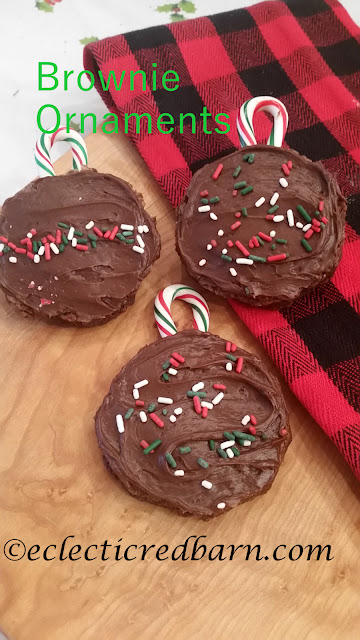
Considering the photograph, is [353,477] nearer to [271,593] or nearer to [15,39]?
[271,593]

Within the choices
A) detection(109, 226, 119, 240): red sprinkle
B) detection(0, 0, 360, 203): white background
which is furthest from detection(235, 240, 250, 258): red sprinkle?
detection(0, 0, 360, 203): white background

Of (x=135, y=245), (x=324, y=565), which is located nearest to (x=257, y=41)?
(x=135, y=245)

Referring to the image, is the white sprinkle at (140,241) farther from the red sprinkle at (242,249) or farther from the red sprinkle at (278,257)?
the red sprinkle at (278,257)

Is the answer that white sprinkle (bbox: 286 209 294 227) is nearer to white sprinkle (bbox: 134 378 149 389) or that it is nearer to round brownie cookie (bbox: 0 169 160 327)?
round brownie cookie (bbox: 0 169 160 327)

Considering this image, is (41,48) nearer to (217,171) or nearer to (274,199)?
(217,171)

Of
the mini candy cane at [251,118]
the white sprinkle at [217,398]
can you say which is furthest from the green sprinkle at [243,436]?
the mini candy cane at [251,118]

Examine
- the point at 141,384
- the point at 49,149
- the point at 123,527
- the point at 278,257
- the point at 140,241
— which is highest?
the point at 49,149

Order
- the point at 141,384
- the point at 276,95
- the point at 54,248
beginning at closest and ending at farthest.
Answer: the point at 141,384
the point at 54,248
the point at 276,95

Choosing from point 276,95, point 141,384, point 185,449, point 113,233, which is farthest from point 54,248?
point 276,95
